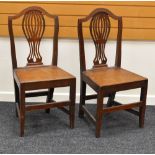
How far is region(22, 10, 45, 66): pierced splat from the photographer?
2.51 m

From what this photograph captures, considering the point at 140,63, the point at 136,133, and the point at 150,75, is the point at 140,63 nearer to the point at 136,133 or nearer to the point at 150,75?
the point at 150,75

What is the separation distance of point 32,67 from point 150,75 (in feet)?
3.88

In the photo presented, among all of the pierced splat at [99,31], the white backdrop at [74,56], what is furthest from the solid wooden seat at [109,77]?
the white backdrop at [74,56]

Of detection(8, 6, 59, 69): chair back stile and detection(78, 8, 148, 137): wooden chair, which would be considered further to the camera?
detection(8, 6, 59, 69): chair back stile

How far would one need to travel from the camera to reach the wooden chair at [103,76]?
222 centimetres

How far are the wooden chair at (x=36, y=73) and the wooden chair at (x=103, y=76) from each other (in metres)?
0.18

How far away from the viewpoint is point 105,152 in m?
2.08

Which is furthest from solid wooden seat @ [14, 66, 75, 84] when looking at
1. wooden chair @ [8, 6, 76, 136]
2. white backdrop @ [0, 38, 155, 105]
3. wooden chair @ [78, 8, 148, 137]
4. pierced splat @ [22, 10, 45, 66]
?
white backdrop @ [0, 38, 155, 105]

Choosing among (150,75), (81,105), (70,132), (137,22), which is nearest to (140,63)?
(150,75)

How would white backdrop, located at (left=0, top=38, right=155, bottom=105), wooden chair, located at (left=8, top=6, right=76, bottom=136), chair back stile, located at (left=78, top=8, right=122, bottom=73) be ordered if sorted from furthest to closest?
white backdrop, located at (left=0, top=38, right=155, bottom=105) < chair back stile, located at (left=78, top=8, right=122, bottom=73) < wooden chair, located at (left=8, top=6, right=76, bottom=136)

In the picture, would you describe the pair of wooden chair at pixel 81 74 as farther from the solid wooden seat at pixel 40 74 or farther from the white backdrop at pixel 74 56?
the white backdrop at pixel 74 56

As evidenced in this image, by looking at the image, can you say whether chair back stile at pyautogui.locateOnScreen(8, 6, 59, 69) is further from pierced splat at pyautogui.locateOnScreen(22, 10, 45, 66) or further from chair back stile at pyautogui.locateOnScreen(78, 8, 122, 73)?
chair back stile at pyautogui.locateOnScreen(78, 8, 122, 73)

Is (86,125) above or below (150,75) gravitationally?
below

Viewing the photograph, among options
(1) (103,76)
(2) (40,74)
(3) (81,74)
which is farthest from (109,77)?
(2) (40,74)
